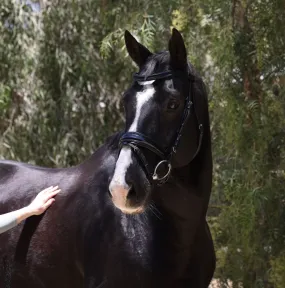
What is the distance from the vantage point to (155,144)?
8.64 ft

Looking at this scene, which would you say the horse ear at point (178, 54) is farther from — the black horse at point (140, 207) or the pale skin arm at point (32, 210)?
the pale skin arm at point (32, 210)

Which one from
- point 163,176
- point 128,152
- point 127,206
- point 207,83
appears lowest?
point 127,206

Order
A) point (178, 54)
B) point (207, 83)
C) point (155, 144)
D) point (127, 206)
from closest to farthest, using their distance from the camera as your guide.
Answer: point (127, 206), point (155, 144), point (178, 54), point (207, 83)

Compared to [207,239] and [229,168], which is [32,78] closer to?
[229,168]

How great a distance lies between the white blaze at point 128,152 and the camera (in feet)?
8.18

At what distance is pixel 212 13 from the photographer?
4.80 metres

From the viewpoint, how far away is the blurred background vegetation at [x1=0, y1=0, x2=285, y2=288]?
448 centimetres

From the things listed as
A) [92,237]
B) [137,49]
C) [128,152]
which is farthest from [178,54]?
[92,237]

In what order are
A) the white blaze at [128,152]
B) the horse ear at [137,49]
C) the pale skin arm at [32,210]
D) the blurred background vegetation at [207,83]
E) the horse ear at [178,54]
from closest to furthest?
the white blaze at [128,152], the horse ear at [178,54], the horse ear at [137,49], the pale skin arm at [32,210], the blurred background vegetation at [207,83]

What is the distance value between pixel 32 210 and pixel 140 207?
2.60 feet

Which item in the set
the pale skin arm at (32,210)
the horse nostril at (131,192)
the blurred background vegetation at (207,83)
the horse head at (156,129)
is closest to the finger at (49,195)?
the pale skin arm at (32,210)

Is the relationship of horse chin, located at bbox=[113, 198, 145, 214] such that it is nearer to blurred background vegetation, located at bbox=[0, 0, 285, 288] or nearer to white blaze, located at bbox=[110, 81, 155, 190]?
white blaze, located at bbox=[110, 81, 155, 190]

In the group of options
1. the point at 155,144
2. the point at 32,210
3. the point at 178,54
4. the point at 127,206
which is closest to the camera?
the point at 127,206

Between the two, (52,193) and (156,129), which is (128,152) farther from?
(52,193)
